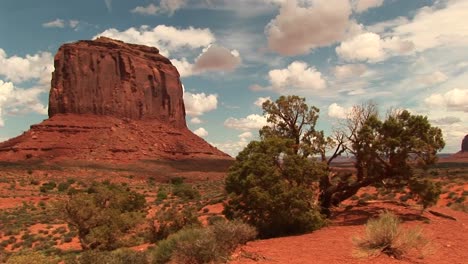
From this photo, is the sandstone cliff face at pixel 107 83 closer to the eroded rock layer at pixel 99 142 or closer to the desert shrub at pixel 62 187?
the eroded rock layer at pixel 99 142

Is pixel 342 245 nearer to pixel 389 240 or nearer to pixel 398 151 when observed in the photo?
pixel 389 240

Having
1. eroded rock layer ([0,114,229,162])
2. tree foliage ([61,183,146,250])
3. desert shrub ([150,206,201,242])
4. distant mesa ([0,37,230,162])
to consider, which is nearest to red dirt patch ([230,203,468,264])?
desert shrub ([150,206,201,242])

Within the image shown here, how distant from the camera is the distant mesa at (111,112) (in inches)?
3504

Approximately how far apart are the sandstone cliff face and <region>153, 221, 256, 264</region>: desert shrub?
102731mm

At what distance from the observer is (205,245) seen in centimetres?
1046

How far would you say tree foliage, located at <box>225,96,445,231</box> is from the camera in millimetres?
16172

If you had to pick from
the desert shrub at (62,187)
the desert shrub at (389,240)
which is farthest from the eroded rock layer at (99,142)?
the desert shrub at (389,240)

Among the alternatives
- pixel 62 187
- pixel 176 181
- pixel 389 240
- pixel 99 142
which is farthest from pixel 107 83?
pixel 389 240

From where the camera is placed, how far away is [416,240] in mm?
10992

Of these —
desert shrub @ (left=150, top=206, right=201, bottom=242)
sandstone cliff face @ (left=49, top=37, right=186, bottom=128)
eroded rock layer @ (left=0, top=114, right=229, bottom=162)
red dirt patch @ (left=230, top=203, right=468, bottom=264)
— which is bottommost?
red dirt patch @ (left=230, top=203, right=468, bottom=264)

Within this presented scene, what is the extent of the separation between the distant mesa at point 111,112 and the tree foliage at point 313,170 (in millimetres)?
72684

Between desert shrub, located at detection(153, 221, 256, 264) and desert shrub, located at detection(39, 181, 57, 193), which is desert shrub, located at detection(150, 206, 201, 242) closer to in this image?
desert shrub, located at detection(153, 221, 256, 264)

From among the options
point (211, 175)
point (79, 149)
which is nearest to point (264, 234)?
point (211, 175)

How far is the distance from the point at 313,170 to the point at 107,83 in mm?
105677
